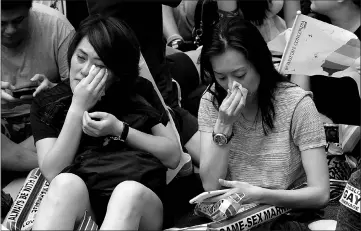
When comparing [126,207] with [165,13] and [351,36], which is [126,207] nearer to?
[351,36]

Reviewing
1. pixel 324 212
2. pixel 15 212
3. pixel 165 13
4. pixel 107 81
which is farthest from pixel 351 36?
pixel 165 13

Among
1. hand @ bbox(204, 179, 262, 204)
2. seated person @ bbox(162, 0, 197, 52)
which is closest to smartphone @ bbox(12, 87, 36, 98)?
hand @ bbox(204, 179, 262, 204)

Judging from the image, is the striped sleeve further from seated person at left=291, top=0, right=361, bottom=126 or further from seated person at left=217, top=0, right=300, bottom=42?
seated person at left=217, top=0, right=300, bottom=42

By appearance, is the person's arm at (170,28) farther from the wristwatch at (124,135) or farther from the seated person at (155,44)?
the wristwatch at (124,135)

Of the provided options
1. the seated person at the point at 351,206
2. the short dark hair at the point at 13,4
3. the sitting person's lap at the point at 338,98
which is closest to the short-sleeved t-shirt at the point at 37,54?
the short dark hair at the point at 13,4

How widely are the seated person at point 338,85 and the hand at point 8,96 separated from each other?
128cm

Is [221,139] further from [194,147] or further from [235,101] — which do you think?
[194,147]

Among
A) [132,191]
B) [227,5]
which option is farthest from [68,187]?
[227,5]

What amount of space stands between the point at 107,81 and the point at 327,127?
1.06 meters

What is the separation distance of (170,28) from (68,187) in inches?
88.0

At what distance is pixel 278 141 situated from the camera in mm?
2287

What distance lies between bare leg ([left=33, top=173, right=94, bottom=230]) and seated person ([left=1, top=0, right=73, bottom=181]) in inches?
29.6

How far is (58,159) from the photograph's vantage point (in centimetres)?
226

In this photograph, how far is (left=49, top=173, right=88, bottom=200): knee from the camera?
2070mm
